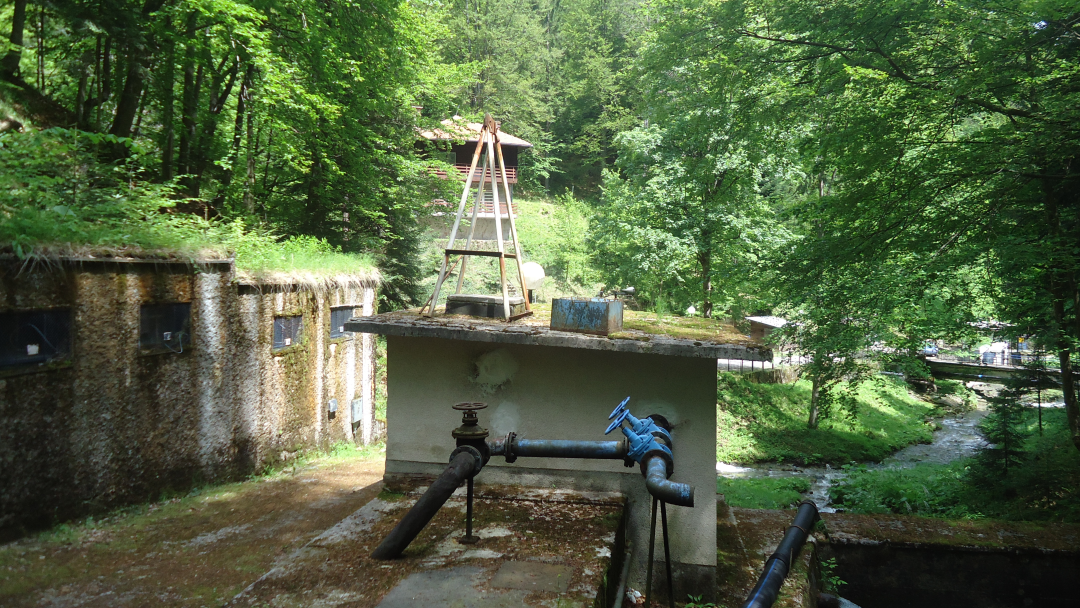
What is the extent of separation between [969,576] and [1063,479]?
3.96 metres

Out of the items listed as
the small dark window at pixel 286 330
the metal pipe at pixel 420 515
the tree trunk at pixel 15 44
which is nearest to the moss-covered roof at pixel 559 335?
the metal pipe at pixel 420 515

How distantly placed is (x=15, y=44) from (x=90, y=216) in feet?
11.4

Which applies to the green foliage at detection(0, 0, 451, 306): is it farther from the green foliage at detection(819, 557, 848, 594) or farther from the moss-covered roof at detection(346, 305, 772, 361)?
the green foliage at detection(819, 557, 848, 594)

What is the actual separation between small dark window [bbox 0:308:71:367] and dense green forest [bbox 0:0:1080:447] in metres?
0.76

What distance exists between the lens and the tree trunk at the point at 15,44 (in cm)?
873

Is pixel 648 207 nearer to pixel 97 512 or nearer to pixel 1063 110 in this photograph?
pixel 1063 110

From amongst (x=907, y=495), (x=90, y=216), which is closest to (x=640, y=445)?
(x=90, y=216)

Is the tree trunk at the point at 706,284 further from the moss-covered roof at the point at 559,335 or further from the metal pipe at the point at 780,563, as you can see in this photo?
the metal pipe at the point at 780,563

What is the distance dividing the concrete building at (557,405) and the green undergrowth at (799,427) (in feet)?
39.5

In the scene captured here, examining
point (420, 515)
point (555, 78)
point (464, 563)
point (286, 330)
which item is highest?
point (555, 78)

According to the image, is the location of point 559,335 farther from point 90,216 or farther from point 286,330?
point 286,330

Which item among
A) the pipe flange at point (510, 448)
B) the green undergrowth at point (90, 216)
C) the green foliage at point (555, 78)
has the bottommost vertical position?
the pipe flange at point (510, 448)

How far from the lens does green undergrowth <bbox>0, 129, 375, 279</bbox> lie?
6.84 metres

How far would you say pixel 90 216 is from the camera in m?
8.03
